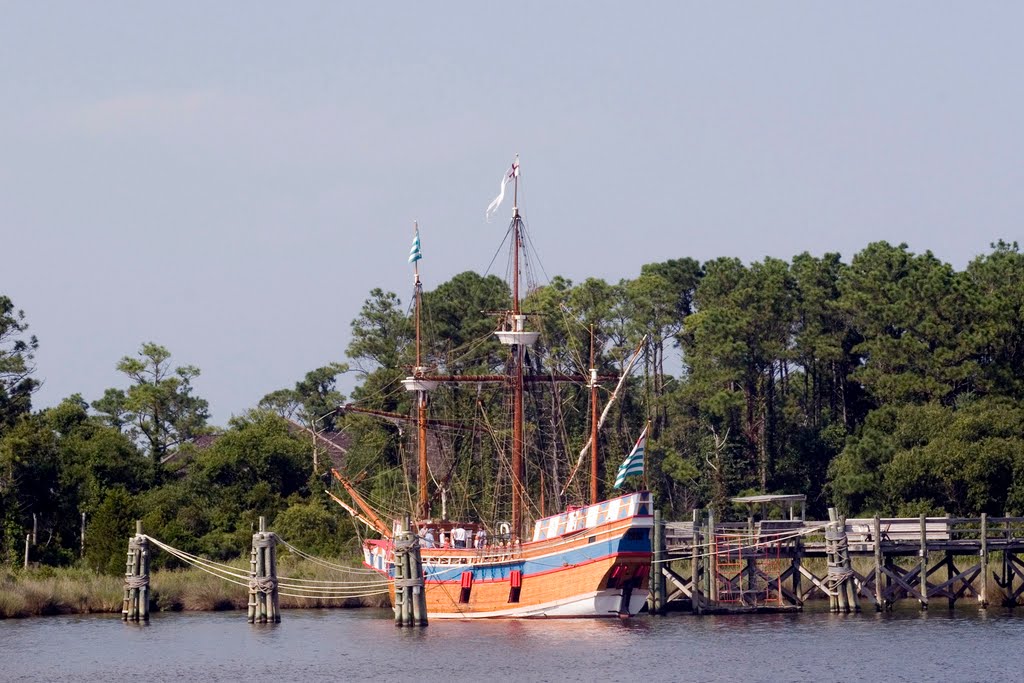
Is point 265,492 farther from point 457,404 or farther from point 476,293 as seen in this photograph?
point 476,293

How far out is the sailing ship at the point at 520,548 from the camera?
7281 centimetres

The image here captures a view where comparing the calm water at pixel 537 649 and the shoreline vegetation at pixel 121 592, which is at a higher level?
the shoreline vegetation at pixel 121 592

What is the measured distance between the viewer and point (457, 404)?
10131cm

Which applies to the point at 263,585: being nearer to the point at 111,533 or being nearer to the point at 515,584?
the point at 515,584

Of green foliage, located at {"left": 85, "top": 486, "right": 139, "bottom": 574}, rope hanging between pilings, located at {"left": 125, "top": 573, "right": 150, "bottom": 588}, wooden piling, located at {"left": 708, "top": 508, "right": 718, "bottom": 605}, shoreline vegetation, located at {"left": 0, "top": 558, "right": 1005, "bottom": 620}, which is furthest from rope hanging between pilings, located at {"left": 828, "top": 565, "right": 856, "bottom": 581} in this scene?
green foliage, located at {"left": 85, "top": 486, "right": 139, "bottom": 574}

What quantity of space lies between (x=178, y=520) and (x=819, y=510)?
3662 cm

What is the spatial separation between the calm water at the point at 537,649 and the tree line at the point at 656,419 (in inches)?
555

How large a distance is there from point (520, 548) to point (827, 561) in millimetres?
13265

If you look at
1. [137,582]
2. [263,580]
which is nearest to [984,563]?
[263,580]

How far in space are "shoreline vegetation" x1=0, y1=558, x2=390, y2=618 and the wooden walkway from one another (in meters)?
17.4

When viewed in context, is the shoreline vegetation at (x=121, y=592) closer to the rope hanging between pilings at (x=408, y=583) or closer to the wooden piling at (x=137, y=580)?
the wooden piling at (x=137, y=580)

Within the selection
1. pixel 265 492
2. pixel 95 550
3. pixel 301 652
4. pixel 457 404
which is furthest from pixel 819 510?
pixel 301 652

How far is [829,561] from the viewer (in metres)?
71.8

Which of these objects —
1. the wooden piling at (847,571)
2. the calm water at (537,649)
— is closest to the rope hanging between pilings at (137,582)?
the calm water at (537,649)
